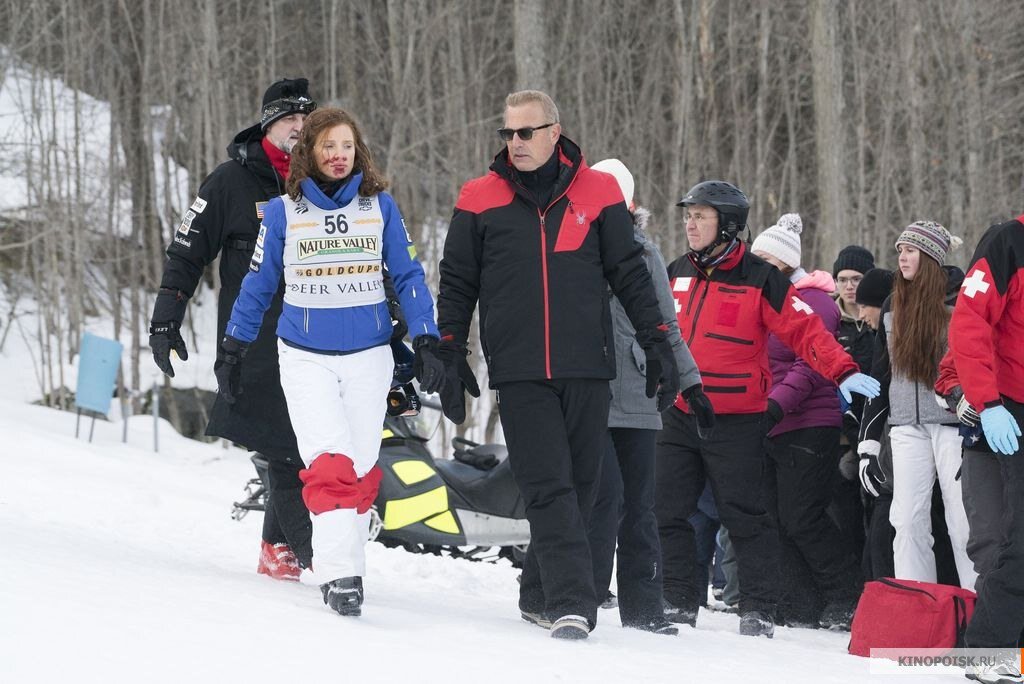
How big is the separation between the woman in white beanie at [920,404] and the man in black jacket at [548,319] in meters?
1.62

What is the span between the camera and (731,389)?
19.5 ft

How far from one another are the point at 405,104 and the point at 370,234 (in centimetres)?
1018

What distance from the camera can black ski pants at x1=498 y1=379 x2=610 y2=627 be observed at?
4.55 meters

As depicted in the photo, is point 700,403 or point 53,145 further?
point 53,145

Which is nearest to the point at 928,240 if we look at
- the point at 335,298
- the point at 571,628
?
the point at 571,628

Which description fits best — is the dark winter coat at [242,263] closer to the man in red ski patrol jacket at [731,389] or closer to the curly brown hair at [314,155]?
the curly brown hair at [314,155]

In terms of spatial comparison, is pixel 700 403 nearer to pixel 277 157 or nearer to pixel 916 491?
pixel 916 491

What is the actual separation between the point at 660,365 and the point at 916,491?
6.19 feet

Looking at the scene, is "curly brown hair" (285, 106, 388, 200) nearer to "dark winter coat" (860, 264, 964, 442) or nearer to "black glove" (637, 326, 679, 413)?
"black glove" (637, 326, 679, 413)

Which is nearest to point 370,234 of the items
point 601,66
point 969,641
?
point 969,641

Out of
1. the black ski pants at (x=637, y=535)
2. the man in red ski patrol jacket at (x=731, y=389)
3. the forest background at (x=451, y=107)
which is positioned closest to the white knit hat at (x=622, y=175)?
the man in red ski patrol jacket at (x=731, y=389)

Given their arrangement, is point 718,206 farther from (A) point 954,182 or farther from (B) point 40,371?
(B) point 40,371

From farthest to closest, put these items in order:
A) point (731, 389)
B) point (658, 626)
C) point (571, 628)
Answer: point (731, 389) → point (658, 626) → point (571, 628)

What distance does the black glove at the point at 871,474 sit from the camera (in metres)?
6.22
